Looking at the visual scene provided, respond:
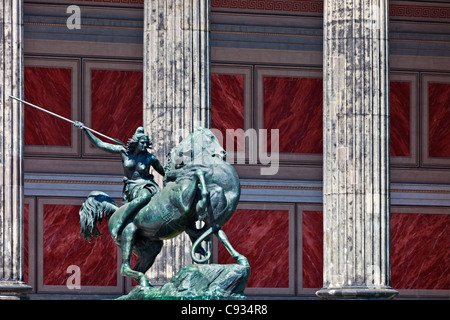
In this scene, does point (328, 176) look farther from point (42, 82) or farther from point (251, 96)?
point (42, 82)

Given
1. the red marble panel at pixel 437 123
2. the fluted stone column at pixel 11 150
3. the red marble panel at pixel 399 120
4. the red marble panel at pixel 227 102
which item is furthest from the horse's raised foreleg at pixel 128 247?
the red marble panel at pixel 437 123

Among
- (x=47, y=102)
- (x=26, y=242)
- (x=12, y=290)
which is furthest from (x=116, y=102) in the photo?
(x=12, y=290)

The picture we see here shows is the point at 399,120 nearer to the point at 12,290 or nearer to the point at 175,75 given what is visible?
the point at 175,75

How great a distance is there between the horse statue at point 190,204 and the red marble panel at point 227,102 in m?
10.3

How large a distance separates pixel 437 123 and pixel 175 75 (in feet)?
29.9

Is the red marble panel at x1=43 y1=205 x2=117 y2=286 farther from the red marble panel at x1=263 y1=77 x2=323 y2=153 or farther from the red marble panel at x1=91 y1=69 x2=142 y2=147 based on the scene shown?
the red marble panel at x1=263 y1=77 x2=323 y2=153

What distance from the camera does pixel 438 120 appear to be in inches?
1261

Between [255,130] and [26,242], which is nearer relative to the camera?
[26,242]

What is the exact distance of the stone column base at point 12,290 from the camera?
80.2 feet

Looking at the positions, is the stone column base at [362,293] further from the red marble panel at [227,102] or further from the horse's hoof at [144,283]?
the horse's hoof at [144,283]

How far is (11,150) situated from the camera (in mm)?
24938

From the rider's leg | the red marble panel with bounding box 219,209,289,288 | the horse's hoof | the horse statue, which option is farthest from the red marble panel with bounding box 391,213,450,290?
the horse's hoof
